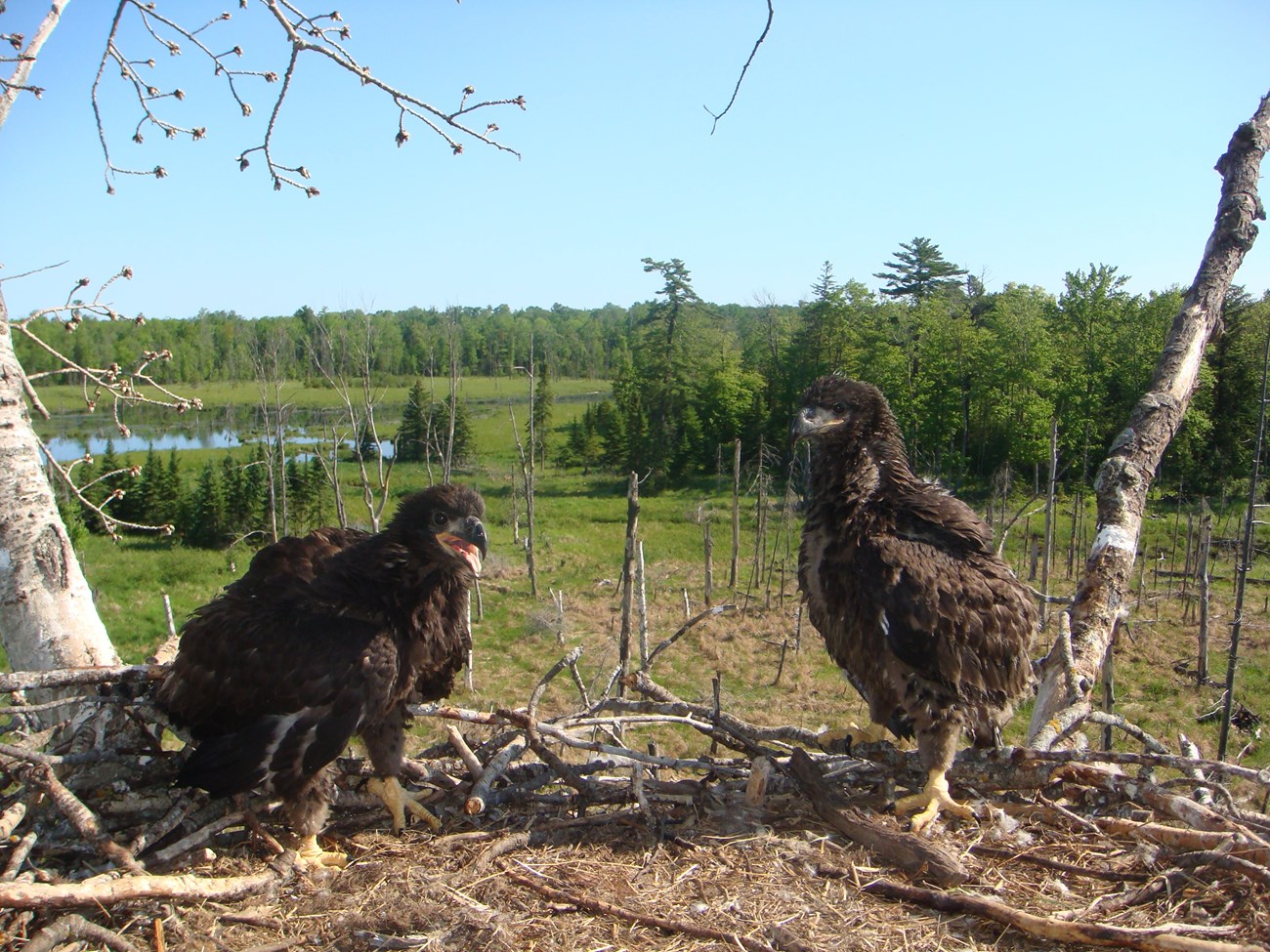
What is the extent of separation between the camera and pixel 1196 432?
3897 cm

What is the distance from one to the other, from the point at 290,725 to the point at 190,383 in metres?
87.3

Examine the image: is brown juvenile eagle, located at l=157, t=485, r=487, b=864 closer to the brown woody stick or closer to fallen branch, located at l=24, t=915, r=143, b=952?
fallen branch, located at l=24, t=915, r=143, b=952

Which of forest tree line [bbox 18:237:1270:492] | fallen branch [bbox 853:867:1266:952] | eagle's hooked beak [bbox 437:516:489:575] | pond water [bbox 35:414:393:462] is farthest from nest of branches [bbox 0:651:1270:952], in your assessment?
pond water [bbox 35:414:393:462]

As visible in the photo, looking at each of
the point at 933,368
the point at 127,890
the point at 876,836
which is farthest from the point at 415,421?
the point at 876,836

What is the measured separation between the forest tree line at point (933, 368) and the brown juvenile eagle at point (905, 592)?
24.8 m

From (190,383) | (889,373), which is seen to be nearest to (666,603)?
(889,373)

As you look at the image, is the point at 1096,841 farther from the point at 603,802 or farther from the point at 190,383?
the point at 190,383

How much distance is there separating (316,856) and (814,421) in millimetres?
3303

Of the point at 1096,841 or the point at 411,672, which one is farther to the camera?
the point at 411,672

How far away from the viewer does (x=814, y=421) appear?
4684mm

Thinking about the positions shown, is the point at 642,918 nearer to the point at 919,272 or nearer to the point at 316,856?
the point at 316,856

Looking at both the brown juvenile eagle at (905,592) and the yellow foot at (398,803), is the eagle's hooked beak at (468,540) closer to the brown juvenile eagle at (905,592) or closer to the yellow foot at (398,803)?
the yellow foot at (398,803)

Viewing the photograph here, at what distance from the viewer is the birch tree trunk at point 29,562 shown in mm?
3826

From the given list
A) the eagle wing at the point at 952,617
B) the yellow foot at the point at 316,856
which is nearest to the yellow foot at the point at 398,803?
the yellow foot at the point at 316,856
